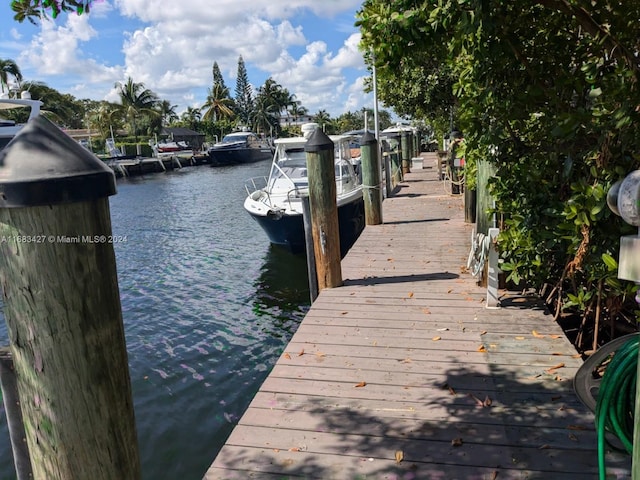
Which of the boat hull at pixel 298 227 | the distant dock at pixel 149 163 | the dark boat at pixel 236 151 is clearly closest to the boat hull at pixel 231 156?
the dark boat at pixel 236 151

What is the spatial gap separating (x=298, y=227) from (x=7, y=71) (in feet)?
139

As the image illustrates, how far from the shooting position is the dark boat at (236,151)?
51906 millimetres

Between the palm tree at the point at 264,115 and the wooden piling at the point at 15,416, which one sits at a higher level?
the palm tree at the point at 264,115

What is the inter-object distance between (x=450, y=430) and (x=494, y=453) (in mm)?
299

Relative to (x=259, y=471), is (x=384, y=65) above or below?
above

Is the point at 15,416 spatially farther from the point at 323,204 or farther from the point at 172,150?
the point at 172,150

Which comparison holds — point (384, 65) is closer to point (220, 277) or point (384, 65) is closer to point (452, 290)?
point (452, 290)

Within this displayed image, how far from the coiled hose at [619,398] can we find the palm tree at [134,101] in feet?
196

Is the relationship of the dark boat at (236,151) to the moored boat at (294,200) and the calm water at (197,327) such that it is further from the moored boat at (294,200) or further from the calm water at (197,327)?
the moored boat at (294,200)

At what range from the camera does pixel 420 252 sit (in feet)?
24.4

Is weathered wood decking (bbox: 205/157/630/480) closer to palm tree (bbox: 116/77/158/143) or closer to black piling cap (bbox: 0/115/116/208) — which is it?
black piling cap (bbox: 0/115/116/208)

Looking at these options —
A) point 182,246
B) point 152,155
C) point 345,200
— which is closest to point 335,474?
point 345,200

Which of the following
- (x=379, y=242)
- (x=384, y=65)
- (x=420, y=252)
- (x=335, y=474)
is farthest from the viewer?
(x=379, y=242)

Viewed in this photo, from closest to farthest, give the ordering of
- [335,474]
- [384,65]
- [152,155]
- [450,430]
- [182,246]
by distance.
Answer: [335,474] → [450,430] → [384,65] → [182,246] → [152,155]
